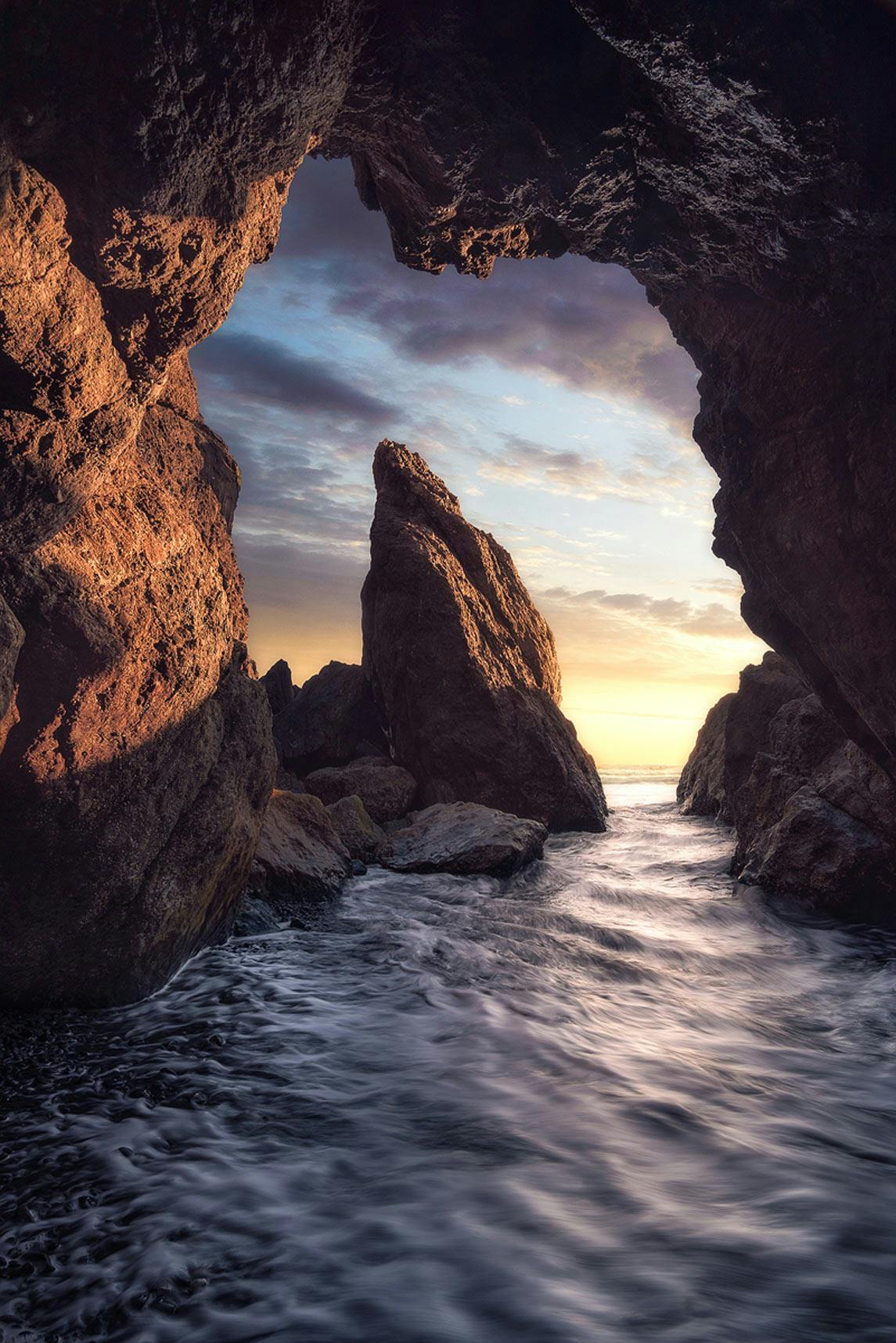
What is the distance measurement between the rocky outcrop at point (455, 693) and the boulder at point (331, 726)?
1.30m

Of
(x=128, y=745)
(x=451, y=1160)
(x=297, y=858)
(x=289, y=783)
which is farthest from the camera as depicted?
(x=289, y=783)

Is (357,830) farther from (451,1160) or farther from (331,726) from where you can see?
(451,1160)

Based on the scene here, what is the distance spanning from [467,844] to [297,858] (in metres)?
3.12

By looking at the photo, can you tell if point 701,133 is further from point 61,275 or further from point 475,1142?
point 475,1142

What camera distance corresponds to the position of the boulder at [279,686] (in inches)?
822

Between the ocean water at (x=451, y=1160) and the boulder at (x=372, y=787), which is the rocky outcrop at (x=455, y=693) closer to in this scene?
the boulder at (x=372, y=787)

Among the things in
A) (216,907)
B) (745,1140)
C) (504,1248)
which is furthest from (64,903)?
(745,1140)

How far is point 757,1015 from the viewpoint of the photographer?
19.8 ft

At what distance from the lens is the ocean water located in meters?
2.60

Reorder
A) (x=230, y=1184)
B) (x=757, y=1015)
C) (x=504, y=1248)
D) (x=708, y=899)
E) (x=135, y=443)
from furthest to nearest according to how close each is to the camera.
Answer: (x=708, y=899) → (x=135, y=443) → (x=757, y=1015) → (x=230, y=1184) → (x=504, y=1248)

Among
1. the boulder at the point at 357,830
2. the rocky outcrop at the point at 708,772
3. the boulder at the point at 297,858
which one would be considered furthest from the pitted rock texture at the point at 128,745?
the rocky outcrop at the point at 708,772

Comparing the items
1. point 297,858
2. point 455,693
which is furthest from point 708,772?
point 297,858

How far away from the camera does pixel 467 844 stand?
11.8m

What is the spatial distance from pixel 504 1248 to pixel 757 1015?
3849mm
